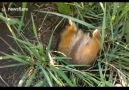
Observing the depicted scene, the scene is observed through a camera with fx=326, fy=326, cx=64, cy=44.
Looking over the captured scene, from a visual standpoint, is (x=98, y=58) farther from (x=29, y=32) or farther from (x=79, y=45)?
(x=29, y=32)

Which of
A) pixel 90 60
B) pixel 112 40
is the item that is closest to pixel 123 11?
pixel 112 40

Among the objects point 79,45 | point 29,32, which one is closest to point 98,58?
point 79,45

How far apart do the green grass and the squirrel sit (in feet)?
0.10

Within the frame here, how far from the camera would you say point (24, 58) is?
130 centimetres

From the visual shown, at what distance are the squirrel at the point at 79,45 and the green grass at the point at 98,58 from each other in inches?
1.1

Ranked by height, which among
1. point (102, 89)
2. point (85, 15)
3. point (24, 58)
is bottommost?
point (102, 89)

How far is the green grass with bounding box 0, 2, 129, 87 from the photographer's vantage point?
4.20ft

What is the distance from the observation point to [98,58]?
53.5 inches

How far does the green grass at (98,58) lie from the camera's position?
1279 mm

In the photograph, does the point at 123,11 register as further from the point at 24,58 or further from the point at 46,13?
the point at 24,58

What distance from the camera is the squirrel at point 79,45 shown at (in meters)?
1.31

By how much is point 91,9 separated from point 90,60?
0.22 meters

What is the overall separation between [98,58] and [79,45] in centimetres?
11

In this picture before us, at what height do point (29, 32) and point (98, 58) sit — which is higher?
point (29, 32)
